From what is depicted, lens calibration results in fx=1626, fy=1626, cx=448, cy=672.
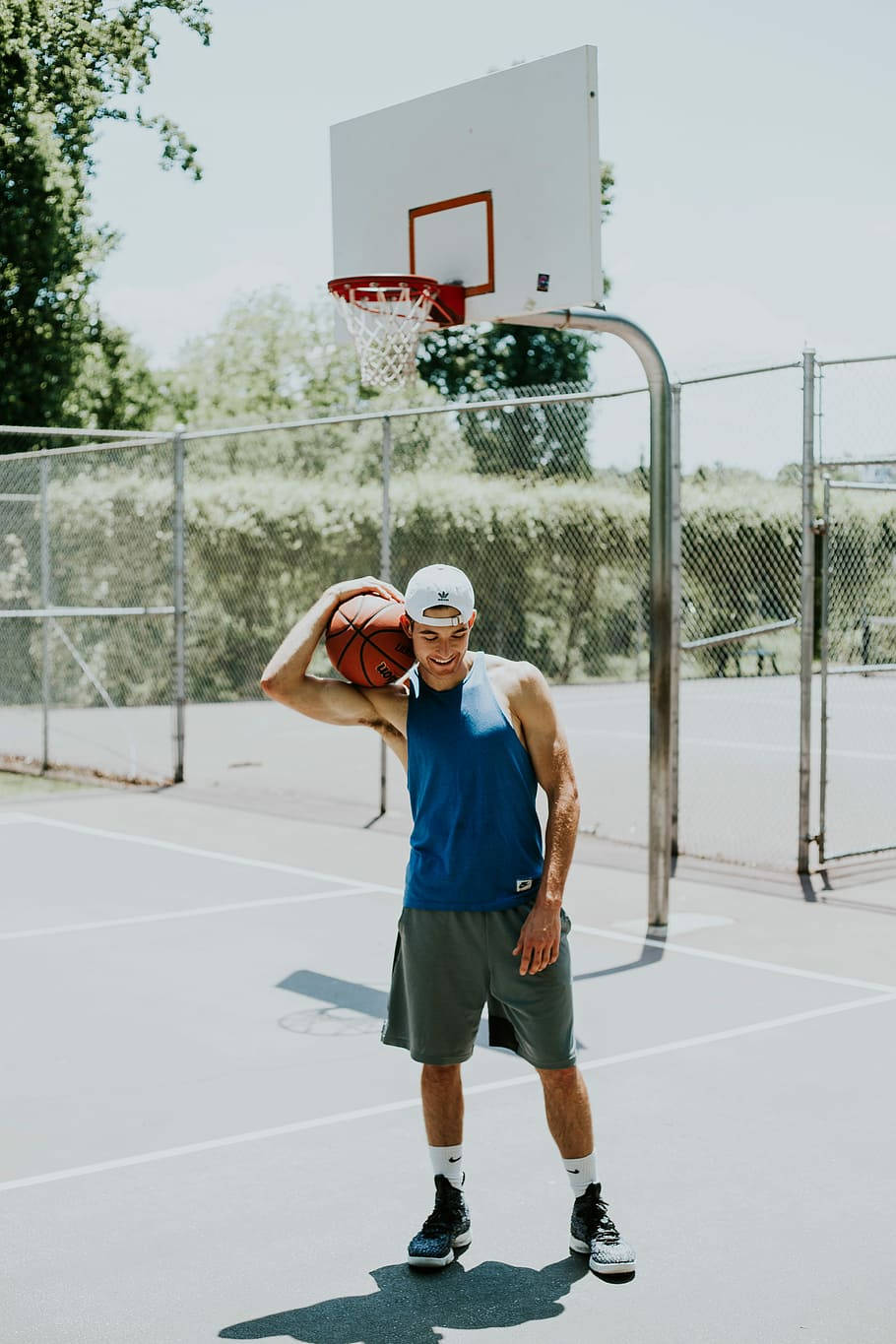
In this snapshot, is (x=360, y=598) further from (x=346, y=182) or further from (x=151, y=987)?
(x=346, y=182)

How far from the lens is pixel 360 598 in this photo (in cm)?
459

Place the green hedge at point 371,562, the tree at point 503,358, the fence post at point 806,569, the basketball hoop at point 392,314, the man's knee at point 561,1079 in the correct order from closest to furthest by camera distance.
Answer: the man's knee at point 561,1079
the basketball hoop at point 392,314
the fence post at point 806,569
the green hedge at point 371,562
the tree at point 503,358

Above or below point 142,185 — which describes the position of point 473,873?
below

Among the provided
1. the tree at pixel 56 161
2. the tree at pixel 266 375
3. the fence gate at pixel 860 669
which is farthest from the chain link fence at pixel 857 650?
the tree at pixel 266 375

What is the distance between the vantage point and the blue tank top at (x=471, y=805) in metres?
4.15

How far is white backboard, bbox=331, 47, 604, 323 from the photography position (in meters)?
7.59

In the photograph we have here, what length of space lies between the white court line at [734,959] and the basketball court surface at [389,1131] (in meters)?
0.03

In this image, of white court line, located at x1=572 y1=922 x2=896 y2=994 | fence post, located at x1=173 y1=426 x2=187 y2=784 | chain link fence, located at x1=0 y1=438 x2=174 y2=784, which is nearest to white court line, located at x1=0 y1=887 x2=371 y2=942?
white court line, located at x1=572 y1=922 x2=896 y2=994

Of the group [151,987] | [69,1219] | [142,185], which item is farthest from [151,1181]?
[142,185]

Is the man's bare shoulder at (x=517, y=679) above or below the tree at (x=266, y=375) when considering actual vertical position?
below

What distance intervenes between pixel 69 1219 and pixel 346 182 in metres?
6.01

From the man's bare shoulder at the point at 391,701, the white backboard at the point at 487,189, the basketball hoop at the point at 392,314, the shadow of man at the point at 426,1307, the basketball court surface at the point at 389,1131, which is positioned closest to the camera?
the shadow of man at the point at 426,1307

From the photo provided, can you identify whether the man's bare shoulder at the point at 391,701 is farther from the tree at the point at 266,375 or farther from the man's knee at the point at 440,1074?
the tree at the point at 266,375

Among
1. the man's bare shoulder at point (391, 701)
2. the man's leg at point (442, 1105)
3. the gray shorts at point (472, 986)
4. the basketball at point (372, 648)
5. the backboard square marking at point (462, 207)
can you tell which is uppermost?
the backboard square marking at point (462, 207)
